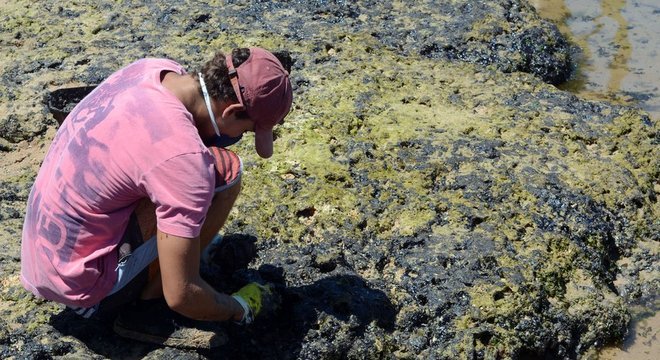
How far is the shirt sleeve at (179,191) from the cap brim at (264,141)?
1.13 feet

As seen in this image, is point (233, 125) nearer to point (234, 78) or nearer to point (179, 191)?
point (234, 78)

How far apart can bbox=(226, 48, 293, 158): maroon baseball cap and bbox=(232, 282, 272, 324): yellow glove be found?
0.60 meters

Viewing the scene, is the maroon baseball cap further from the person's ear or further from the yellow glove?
the yellow glove

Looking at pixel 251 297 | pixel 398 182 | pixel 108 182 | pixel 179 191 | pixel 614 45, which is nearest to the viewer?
pixel 179 191

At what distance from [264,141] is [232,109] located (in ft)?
0.85

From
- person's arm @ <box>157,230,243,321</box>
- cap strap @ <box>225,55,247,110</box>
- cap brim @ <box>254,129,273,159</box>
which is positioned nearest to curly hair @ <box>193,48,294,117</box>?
cap strap @ <box>225,55,247,110</box>

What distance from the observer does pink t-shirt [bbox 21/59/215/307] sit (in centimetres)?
243

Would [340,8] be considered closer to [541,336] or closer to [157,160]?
[541,336]

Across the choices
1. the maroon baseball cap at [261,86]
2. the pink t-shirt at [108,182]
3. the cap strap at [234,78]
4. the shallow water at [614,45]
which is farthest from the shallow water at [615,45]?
the pink t-shirt at [108,182]

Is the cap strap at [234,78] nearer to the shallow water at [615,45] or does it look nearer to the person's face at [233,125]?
the person's face at [233,125]

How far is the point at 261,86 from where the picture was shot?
2559 mm

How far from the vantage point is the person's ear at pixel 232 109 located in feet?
8.45

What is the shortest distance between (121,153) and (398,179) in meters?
1.60

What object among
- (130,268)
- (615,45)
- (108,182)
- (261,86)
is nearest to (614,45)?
(615,45)
